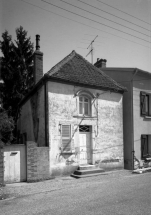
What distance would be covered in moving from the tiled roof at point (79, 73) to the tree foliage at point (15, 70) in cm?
772

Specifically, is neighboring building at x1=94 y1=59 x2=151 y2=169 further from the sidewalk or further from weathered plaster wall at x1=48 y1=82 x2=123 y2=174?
the sidewalk

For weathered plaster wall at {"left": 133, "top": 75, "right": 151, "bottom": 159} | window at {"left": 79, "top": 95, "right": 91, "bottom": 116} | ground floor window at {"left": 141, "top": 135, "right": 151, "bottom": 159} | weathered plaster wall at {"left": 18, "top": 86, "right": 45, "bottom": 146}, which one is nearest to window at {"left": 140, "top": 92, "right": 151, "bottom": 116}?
weathered plaster wall at {"left": 133, "top": 75, "right": 151, "bottom": 159}

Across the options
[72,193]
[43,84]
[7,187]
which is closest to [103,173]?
[72,193]

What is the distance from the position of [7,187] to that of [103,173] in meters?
5.58

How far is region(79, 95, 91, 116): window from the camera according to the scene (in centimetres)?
1320

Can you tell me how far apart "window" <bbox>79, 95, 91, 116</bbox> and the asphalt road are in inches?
212

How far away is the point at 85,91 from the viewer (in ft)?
43.3

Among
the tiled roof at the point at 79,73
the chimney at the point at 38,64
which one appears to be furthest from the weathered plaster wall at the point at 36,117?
the chimney at the point at 38,64

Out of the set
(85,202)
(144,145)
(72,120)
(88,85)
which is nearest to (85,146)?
(72,120)

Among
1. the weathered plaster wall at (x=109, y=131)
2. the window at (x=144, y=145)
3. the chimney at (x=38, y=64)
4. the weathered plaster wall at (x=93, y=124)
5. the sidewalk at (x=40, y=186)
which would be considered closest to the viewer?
the sidewalk at (x=40, y=186)

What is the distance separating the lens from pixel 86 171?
467 inches

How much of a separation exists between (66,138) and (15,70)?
11.9 metres

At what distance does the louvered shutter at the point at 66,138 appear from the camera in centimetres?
1204

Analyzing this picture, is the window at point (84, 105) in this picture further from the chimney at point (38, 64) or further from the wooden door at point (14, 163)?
the wooden door at point (14, 163)
